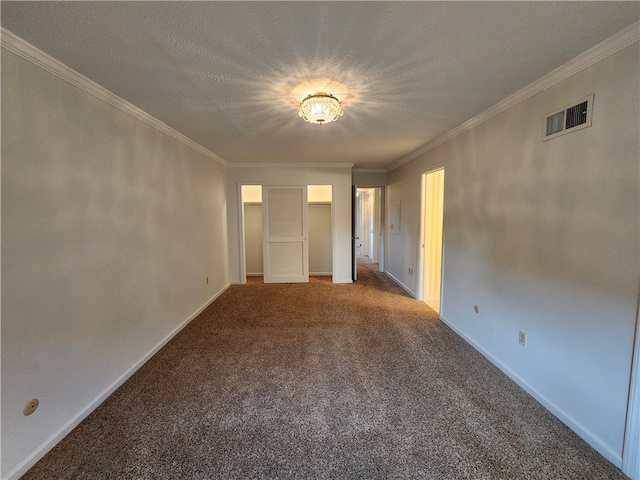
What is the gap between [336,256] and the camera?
17.8ft

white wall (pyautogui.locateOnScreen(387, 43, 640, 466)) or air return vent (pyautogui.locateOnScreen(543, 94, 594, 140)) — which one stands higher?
air return vent (pyautogui.locateOnScreen(543, 94, 594, 140))

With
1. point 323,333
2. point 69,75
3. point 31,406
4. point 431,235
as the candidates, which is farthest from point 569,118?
point 31,406

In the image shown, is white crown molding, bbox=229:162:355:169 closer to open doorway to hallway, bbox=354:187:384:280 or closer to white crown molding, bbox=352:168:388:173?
white crown molding, bbox=352:168:388:173

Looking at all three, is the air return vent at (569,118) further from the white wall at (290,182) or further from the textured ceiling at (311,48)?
the white wall at (290,182)

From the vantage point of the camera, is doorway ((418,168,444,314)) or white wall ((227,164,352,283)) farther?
white wall ((227,164,352,283))

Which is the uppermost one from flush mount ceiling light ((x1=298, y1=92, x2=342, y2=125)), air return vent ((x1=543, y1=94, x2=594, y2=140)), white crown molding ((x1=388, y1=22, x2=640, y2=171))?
white crown molding ((x1=388, y1=22, x2=640, y2=171))

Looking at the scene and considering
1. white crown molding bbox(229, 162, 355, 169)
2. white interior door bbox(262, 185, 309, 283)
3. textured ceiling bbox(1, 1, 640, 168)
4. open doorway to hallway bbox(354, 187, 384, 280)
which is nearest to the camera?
textured ceiling bbox(1, 1, 640, 168)

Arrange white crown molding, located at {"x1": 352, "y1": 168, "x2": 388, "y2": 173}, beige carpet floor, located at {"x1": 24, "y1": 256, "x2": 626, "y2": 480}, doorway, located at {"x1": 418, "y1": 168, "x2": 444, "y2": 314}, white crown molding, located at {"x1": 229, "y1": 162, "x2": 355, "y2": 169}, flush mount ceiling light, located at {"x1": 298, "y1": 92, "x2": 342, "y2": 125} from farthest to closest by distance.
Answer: white crown molding, located at {"x1": 352, "y1": 168, "x2": 388, "y2": 173} < white crown molding, located at {"x1": 229, "y1": 162, "x2": 355, "y2": 169} < doorway, located at {"x1": 418, "y1": 168, "x2": 444, "y2": 314} < flush mount ceiling light, located at {"x1": 298, "y1": 92, "x2": 342, "y2": 125} < beige carpet floor, located at {"x1": 24, "y1": 256, "x2": 626, "y2": 480}

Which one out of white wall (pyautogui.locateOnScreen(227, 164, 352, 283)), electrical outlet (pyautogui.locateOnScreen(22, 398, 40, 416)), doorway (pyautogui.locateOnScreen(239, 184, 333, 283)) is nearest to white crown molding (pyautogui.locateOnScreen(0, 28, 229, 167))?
electrical outlet (pyautogui.locateOnScreen(22, 398, 40, 416))

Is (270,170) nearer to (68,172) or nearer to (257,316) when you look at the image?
(257,316)

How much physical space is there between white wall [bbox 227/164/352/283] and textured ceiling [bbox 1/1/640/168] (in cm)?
261

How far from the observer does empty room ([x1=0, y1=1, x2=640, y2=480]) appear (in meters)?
1.42

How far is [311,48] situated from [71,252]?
1959 mm

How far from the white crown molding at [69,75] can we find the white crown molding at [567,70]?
10.2 feet
